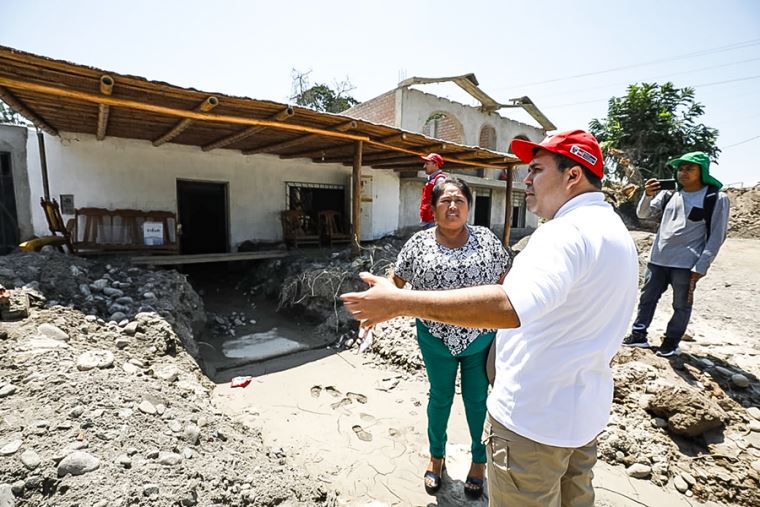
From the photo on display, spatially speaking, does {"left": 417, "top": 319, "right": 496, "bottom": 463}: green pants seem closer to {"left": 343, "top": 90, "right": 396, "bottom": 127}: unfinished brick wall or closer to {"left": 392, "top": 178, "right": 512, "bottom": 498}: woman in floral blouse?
{"left": 392, "top": 178, "right": 512, "bottom": 498}: woman in floral blouse

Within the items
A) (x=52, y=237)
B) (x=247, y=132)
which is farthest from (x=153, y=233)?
(x=247, y=132)

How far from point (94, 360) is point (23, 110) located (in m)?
4.34

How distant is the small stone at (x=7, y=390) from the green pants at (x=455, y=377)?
2405 millimetres

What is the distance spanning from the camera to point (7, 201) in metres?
5.81

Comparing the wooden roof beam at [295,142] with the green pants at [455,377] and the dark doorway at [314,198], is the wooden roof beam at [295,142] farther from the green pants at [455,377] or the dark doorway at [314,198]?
the green pants at [455,377]

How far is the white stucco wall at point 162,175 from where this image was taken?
19.4ft

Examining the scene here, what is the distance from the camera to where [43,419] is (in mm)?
1852

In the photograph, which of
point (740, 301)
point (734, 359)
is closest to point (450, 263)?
point (734, 359)

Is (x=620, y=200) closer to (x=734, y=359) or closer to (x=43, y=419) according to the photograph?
(x=734, y=359)

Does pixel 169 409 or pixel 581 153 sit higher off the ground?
pixel 581 153

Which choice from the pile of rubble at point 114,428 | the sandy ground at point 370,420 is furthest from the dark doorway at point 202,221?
the sandy ground at point 370,420

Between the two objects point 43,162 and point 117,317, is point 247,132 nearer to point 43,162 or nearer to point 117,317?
point 117,317

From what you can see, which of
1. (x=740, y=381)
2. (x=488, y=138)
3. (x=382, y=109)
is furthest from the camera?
(x=488, y=138)

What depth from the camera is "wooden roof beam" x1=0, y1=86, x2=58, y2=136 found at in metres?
4.03
